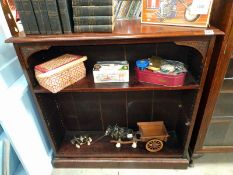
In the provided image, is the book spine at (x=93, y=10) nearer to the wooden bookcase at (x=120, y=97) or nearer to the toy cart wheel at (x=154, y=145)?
the wooden bookcase at (x=120, y=97)

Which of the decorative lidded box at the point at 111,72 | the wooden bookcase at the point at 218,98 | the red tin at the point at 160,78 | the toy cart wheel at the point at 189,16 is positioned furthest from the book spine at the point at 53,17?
the wooden bookcase at the point at 218,98

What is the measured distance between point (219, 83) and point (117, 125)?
0.80 m

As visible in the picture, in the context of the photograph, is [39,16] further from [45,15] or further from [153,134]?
[153,134]

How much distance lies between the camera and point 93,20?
0.86 meters

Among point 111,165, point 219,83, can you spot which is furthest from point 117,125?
point 219,83

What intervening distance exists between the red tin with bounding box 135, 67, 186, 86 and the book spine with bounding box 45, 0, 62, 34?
1.52ft

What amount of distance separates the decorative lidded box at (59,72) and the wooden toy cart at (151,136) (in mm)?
623

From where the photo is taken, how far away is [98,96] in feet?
4.43

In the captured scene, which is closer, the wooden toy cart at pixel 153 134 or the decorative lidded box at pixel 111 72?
the decorative lidded box at pixel 111 72

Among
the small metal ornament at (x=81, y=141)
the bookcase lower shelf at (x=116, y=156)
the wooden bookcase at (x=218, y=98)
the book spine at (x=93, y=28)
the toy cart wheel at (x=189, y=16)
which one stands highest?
the toy cart wheel at (x=189, y=16)

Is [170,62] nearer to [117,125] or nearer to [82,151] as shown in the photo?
[117,125]

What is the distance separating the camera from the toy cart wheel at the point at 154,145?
4.35ft

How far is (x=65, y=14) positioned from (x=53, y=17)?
0.06 meters

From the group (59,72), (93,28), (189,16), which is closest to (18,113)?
(59,72)
